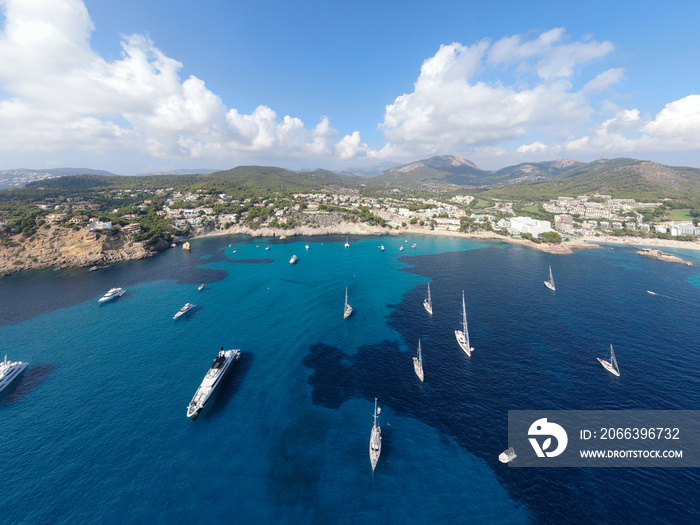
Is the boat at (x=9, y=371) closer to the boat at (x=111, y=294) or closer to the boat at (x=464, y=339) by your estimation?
the boat at (x=111, y=294)

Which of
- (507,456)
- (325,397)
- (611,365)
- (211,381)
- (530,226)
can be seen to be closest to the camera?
(507,456)

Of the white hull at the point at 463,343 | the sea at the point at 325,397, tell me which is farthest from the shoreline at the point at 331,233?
the white hull at the point at 463,343

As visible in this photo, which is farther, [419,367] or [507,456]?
[419,367]

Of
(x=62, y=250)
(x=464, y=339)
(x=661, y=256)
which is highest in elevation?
(x=661, y=256)

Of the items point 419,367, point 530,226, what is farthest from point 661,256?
point 419,367

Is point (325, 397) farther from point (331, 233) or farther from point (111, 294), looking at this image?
point (331, 233)

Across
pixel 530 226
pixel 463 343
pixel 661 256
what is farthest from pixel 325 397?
pixel 530 226

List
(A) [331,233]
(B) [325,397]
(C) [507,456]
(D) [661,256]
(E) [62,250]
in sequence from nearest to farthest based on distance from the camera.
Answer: (C) [507,456], (B) [325,397], (E) [62,250], (D) [661,256], (A) [331,233]

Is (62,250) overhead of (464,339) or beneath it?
overhead
